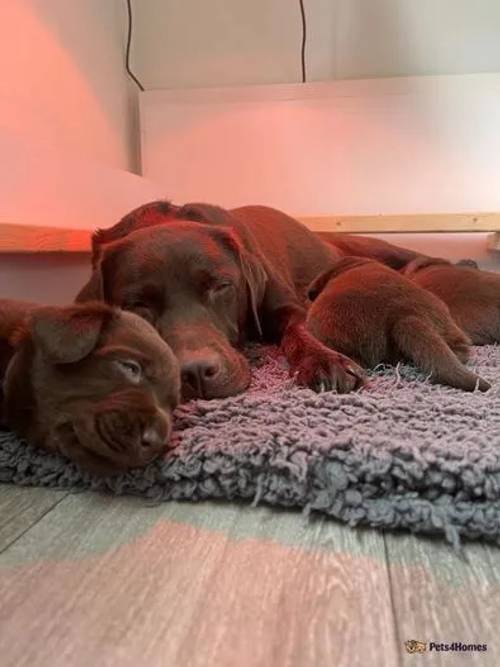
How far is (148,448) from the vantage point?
1.02 metres

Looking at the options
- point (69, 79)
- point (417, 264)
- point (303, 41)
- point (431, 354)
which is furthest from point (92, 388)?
point (303, 41)

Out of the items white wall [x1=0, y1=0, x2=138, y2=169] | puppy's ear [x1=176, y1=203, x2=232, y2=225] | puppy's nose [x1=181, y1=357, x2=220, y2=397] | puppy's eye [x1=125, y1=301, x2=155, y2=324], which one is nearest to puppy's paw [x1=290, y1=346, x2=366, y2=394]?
puppy's nose [x1=181, y1=357, x2=220, y2=397]

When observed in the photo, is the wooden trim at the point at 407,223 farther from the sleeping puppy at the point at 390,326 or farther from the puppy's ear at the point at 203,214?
the sleeping puppy at the point at 390,326

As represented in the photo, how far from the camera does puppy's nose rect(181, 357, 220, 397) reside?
4.49ft

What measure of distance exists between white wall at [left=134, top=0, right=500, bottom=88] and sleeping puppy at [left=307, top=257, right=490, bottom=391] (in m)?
1.99

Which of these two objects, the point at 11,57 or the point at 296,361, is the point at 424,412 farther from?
the point at 11,57

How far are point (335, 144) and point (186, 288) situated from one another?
202 cm

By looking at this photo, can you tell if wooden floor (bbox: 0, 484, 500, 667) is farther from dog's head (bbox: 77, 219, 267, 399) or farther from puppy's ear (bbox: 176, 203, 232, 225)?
puppy's ear (bbox: 176, 203, 232, 225)

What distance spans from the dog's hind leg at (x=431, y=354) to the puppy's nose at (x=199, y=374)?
45 centimetres

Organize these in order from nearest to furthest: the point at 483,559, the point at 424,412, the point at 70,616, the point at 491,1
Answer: the point at 70,616 → the point at 483,559 → the point at 424,412 → the point at 491,1

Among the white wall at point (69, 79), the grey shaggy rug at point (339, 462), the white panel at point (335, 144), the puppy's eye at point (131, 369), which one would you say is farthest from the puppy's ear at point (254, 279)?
the white panel at point (335, 144)

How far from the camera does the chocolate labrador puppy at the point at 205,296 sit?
4.74 feet

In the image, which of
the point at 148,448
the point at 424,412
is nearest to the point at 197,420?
the point at 148,448

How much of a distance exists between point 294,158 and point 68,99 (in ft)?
3.84
